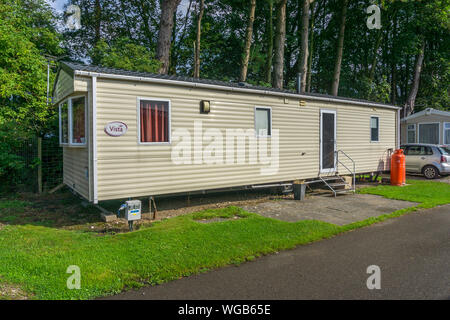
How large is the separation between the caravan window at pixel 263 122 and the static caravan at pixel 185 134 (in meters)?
0.03

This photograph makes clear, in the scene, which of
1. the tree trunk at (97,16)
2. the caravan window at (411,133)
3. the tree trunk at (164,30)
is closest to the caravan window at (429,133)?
the caravan window at (411,133)

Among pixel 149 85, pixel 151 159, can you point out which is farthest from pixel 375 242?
pixel 149 85

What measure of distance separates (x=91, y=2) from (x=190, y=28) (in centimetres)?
667

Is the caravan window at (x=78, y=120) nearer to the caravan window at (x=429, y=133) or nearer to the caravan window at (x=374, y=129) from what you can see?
the caravan window at (x=374, y=129)

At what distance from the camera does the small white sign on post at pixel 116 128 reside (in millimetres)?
6301

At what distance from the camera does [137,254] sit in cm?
457

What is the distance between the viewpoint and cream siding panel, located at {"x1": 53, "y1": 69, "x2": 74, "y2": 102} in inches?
259

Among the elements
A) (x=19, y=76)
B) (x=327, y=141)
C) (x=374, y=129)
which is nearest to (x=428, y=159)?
(x=374, y=129)

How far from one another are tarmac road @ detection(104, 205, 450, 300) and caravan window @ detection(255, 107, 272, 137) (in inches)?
155

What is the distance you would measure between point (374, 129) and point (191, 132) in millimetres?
7945

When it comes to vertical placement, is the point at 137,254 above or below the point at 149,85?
below
